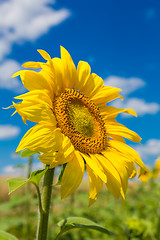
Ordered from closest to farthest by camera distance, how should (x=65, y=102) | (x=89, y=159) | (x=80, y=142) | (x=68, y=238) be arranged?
(x=89, y=159), (x=80, y=142), (x=65, y=102), (x=68, y=238)

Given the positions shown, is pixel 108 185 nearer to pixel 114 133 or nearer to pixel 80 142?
pixel 80 142

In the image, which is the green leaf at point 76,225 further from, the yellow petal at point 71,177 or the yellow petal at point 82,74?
the yellow petal at point 82,74

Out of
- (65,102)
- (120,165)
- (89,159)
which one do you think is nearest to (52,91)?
(65,102)

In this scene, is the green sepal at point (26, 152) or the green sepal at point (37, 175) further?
the green sepal at point (26, 152)

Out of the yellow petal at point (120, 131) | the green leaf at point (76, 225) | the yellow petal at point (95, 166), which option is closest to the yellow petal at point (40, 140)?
the yellow petal at point (95, 166)

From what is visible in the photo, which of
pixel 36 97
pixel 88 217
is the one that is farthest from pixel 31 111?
pixel 88 217

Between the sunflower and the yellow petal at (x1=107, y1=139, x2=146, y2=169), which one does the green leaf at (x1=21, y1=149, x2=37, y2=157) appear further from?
the yellow petal at (x1=107, y1=139, x2=146, y2=169)
